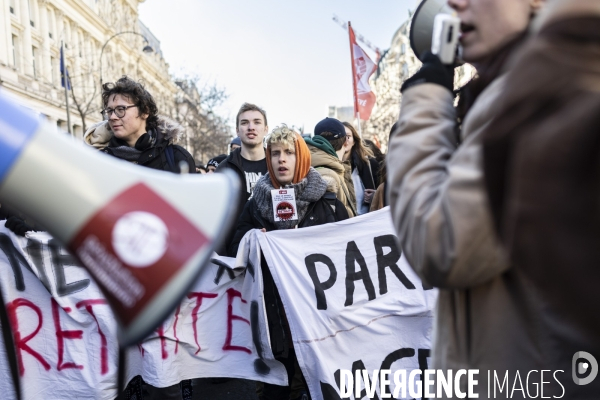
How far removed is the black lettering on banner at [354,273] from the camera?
11.5 ft

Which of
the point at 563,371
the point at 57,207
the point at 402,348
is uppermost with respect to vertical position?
the point at 57,207

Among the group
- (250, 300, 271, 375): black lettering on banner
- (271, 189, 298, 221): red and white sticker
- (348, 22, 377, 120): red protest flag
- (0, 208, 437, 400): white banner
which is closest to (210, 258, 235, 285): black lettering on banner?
(0, 208, 437, 400): white banner

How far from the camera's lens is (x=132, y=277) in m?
0.89

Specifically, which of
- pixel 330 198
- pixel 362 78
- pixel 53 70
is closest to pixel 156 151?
pixel 330 198

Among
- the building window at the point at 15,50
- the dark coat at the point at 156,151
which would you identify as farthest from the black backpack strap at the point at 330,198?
the building window at the point at 15,50

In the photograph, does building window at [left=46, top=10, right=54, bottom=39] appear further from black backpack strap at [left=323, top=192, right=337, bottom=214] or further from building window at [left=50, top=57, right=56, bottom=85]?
black backpack strap at [left=323, top=192, right=337, bottom=214]

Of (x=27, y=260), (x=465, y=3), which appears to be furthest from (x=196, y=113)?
(x=465, y=3)

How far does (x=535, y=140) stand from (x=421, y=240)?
0.50 meters

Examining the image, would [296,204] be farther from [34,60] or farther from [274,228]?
[34,60]

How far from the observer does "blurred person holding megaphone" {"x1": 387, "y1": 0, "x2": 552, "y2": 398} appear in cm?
104

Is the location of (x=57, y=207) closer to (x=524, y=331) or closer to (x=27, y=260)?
(x=524, y=331)

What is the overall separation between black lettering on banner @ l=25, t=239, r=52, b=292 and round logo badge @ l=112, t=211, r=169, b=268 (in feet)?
9.78

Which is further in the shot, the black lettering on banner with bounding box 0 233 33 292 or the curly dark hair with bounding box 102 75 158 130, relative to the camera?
the curly dark hair with bounding box 102 75 158 130

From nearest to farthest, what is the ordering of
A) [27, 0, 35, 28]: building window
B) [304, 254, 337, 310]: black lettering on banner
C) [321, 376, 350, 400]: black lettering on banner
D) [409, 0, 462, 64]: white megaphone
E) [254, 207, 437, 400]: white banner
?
1. [409, 0, 462, 64]: white megaphone
2. [321, 376, 350, 400]: black lettering on banner
3. [254, 207, 437, 400]: white banner
4. [304, 254, 337, 310]: black lettering on banner
5. [27, 0, 35, 28]: building window
